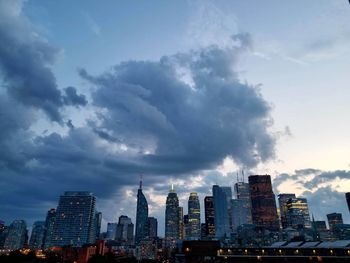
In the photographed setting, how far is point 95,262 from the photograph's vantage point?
5177 inches

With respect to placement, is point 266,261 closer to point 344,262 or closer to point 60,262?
point 344,262

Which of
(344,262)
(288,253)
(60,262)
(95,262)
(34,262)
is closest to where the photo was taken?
(344,262)

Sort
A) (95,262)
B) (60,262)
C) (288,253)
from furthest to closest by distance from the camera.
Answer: (60,262) → (95,262) → (288,253)

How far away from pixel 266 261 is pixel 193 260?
3050 cm

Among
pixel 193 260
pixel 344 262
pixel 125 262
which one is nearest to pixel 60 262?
pixel 125 262

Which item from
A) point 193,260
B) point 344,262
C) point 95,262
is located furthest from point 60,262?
point 344,262

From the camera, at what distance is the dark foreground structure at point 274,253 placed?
114 metres

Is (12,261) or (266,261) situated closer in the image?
(266,261)

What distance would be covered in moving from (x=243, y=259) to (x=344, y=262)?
3813cm

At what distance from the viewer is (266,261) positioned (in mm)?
120938

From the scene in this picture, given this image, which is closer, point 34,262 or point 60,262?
point 34,262

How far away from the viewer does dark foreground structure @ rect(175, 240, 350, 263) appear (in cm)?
11388

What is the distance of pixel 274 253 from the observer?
404 ft

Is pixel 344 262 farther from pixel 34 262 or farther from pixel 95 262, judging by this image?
pixel 34 262
